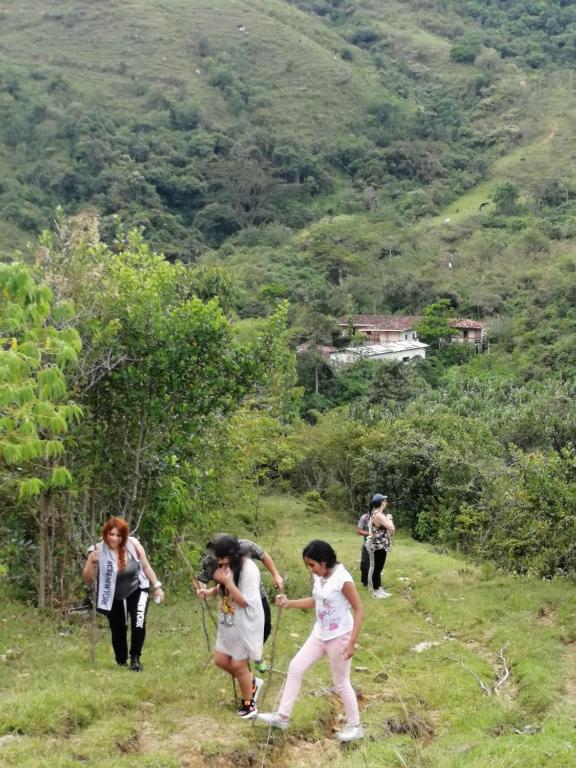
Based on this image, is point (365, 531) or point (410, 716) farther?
point (365, 531)

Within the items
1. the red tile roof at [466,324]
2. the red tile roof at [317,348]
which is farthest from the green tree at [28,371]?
the red tile roof at [466,324]

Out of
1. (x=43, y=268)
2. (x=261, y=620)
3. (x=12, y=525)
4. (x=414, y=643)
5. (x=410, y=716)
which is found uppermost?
(x=43, y=268)

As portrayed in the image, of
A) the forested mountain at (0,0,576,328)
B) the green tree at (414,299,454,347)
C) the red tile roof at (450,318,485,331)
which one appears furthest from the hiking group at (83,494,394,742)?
the red tile roof at (450,318,485,331)

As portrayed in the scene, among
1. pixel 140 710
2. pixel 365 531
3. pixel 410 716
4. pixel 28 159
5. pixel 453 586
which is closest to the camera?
pixel 140 710

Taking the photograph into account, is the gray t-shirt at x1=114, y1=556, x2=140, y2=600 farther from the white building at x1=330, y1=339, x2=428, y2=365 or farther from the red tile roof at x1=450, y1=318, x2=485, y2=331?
the red tile roof at x1=450, y1=318, x2=485, y2=331

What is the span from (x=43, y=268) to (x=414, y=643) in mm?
6153

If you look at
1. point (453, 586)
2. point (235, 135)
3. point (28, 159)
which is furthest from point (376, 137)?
point (453, 586)

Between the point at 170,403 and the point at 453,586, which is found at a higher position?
the point at 170,403

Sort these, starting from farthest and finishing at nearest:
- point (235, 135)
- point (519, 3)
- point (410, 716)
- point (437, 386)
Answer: point (519, 3), point (235, 135), point (437, 386), point (410, 716)

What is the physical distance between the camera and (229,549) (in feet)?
17.4

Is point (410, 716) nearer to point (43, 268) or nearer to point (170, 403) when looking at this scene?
point (170, 403)

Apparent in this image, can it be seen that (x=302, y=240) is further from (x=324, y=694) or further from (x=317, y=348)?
(x=324, y=694)

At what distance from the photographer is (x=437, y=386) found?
145ft

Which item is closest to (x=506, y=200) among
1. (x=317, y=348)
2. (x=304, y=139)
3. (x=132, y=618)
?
(x=304, y=139)
